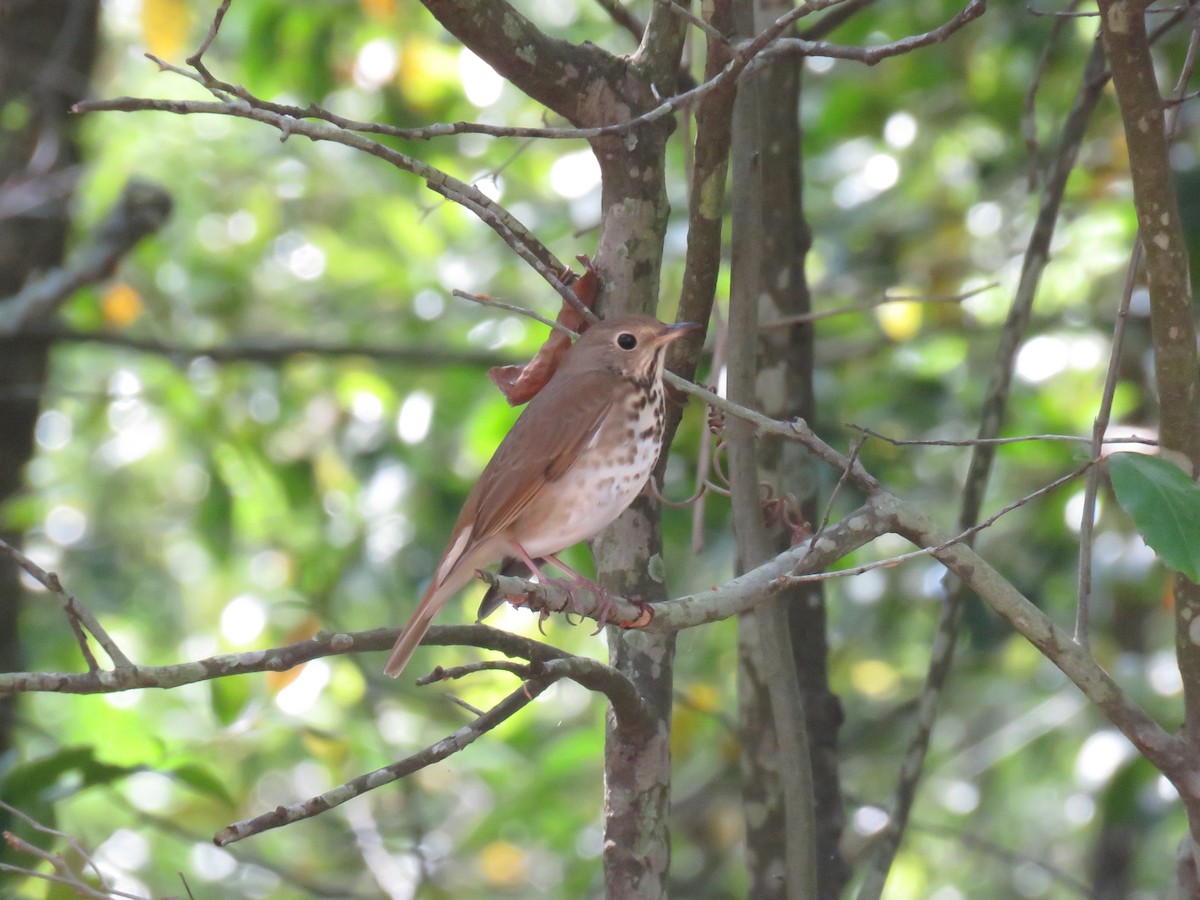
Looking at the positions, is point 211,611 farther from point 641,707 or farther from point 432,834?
point 641,707

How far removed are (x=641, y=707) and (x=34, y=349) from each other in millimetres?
Answer: 4291

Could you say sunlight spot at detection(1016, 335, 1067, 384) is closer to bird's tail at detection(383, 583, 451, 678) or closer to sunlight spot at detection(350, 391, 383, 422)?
sunlight spot at detection(350, 391, 383, 422)

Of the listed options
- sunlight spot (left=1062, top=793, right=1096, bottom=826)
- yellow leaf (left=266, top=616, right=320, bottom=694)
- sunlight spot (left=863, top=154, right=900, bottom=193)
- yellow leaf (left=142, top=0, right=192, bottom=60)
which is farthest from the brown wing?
yellow leaf (left=142, top=0, right=192, bottom=60)

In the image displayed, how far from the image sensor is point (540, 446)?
10.9 feet

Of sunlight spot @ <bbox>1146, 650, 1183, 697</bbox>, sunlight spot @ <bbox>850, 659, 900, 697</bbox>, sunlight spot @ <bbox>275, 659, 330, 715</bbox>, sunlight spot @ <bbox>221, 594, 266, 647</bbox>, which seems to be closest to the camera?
sunlight spot @ <bbox>275, 659, 330, 715</bbox>

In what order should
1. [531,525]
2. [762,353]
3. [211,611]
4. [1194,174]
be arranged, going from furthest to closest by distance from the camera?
[211,611], [1194,174], [762,353], [531,525]

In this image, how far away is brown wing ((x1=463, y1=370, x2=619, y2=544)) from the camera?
326cm

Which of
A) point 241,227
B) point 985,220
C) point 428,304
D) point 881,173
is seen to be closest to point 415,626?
point 428,304

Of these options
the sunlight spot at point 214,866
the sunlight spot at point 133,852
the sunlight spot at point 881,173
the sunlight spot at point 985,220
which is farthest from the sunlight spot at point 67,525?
the sunlight spot at point 985,220

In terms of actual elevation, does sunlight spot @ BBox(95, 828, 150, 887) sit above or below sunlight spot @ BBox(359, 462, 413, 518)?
below

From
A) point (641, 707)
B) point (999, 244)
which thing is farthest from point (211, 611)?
point (641, 707)

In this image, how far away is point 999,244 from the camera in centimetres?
650

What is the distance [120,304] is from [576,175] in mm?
2794

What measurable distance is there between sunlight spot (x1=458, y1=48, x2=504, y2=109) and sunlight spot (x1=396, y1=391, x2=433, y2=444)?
69.3 inches
